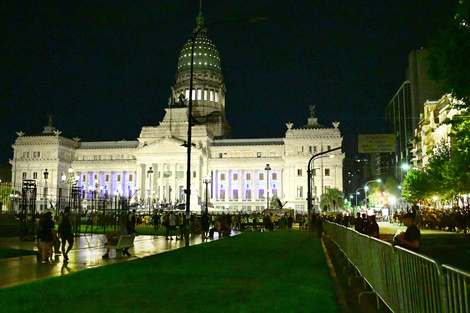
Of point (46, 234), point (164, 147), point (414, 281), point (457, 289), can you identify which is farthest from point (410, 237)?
point (164, 147)

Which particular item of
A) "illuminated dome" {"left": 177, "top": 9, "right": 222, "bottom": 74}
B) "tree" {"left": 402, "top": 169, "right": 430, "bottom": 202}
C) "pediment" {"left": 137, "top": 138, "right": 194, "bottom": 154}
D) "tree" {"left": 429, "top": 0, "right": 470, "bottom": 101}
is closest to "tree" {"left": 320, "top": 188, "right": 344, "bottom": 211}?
"tree" {"left": 402, "top": 169, "right": 430, "bottom": 202}

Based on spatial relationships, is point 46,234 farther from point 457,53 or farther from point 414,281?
point 457,53

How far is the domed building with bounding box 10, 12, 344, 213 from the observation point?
11150 cm

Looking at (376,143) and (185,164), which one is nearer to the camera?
(376,143)

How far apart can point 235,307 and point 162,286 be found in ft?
9.75

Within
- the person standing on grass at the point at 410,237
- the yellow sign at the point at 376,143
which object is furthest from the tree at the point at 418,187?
the person standing on grass at the point at 410,237

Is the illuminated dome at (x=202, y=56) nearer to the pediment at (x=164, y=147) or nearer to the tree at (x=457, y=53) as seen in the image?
the pediment at (x=164, y=147)

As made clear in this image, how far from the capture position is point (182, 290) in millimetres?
11086

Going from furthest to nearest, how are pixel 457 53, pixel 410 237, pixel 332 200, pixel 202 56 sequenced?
pixel 202 56, pixel 332 200, pixel 457 53, pixel 410 237

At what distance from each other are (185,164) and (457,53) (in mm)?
95545

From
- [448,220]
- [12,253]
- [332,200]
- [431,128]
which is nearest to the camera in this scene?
[12,253]

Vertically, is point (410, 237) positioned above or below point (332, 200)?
below

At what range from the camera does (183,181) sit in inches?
4552

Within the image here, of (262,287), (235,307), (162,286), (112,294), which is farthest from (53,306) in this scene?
(262,287)
